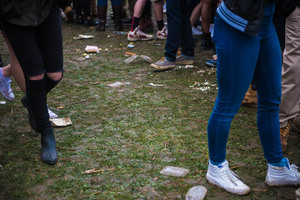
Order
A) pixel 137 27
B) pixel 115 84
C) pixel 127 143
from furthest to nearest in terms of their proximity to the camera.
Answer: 1. pixel 137 27
2. pixel 115 84
3. pixel 127 143

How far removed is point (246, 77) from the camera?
2020 millimetres

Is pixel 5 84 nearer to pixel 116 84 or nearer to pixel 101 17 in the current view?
pixel 116 84

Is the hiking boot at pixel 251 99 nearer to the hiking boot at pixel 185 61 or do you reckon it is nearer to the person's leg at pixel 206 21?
the hiking boot at pixel 185 61

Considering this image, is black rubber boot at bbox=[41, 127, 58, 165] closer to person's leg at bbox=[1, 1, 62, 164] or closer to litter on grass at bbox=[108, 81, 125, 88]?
person's leg at bbox=[1, 1, 62, 164]

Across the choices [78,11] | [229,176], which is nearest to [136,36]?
[78,11]

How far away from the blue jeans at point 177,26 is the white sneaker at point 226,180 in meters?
2.99

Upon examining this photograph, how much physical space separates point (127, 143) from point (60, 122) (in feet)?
2.55

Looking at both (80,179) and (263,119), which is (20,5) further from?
(263,119)

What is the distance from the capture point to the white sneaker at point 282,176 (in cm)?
228

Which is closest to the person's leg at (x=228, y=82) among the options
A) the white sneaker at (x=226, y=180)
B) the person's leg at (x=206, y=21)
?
the white sneaker at (x=226, y=180)

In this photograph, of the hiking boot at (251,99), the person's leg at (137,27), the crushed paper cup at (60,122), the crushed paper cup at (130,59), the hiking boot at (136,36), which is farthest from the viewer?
the hiking boot at (136,36)

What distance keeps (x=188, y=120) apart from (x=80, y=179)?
1.35 meters

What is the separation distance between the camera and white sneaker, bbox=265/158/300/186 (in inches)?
89.8

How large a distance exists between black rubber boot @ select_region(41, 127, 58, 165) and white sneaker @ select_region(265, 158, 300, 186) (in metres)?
1.55
